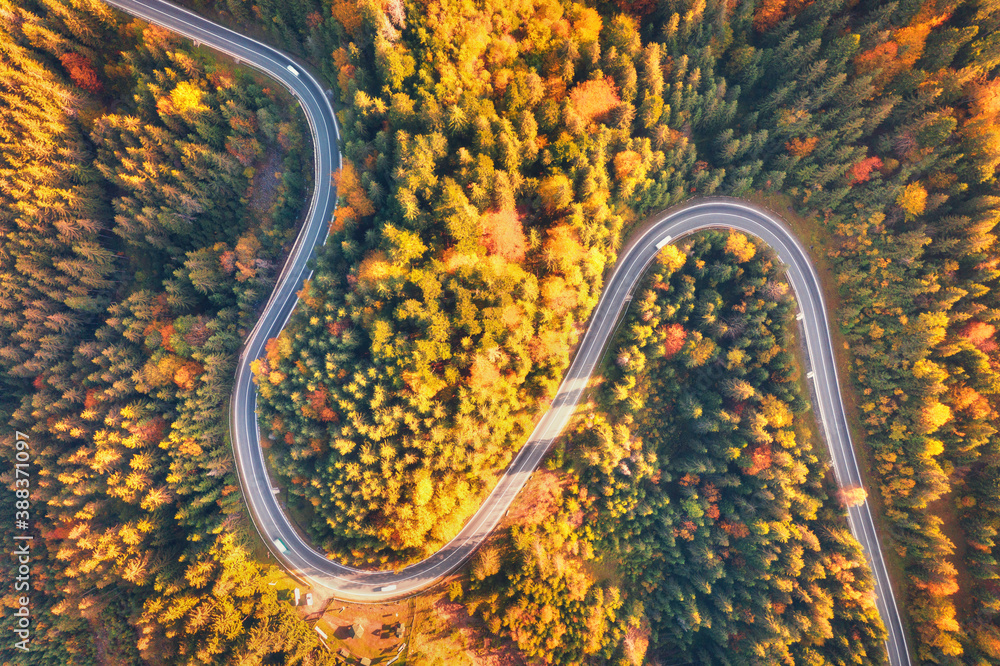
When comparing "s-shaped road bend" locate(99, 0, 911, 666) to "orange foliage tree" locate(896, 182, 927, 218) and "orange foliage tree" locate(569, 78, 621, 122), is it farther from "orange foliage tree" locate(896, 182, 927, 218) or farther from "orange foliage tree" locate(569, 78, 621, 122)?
"orange foliage tree" locate(569, 78, 621, 122)

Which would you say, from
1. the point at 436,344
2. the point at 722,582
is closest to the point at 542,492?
the point at 436,344

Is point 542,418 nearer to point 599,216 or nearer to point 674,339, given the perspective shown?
point 674,339

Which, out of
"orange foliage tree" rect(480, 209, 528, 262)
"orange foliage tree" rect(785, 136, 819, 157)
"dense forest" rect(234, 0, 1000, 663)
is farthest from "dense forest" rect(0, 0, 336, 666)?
"orange foliage tree" rect(785, 136, 819, 157)

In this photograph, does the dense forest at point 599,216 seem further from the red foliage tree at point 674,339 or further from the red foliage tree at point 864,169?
the red foliage tree at point 674,339

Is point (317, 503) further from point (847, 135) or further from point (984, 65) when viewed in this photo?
point (984, 65)

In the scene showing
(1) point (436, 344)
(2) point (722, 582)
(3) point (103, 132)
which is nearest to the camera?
(1) point (436, 344)
